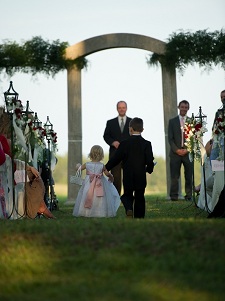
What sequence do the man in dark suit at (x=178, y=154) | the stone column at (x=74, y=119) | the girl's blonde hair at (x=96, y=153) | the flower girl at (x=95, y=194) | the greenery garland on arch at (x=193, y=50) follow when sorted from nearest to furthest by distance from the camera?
the girl's blonde hair at (x=96, y=153), the flower girl at (x=95, y=194), the man in dark suit at (x=178, y=154), the greenery garland on arch at (x=193, y=50), the stone column at (x=74, y=119)

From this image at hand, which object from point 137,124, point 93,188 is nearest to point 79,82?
point 93,188

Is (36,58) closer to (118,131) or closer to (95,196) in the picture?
(118,131)

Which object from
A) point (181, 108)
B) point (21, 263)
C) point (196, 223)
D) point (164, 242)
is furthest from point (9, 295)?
point (181, 108)

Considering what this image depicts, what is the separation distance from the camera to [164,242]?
26.1ft

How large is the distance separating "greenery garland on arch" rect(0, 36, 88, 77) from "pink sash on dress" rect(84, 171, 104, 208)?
22.4ft

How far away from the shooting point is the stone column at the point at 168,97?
20.8m

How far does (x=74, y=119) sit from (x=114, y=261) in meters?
13.9

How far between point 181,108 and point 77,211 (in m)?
5.18

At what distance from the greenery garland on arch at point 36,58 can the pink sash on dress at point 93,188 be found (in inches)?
269

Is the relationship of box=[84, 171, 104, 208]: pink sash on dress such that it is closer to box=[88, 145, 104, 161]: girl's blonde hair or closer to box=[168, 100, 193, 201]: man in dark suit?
box=[88, 145, 104, 161]: girl's blonde hair

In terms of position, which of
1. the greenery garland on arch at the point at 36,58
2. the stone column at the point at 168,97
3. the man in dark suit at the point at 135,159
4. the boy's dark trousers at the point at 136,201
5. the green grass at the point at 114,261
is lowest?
the green grass at the point at 114,261

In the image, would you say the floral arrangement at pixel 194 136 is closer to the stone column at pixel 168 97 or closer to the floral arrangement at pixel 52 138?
the floral arrangement at pixel 52 138

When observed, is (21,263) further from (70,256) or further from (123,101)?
(123,101)

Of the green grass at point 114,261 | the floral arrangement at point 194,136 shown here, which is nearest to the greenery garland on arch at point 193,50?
Result: the floral arrangement at point 194,136
